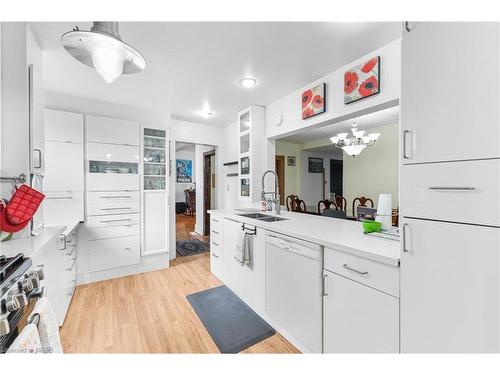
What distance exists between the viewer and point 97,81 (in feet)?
7.76

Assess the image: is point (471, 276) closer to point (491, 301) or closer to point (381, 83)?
point (491, 301)

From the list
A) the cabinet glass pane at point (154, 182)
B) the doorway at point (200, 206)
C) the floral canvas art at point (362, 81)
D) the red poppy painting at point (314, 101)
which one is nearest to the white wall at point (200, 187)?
the doorway at point (200, 206)

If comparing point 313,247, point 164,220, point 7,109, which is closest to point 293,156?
point 164,220

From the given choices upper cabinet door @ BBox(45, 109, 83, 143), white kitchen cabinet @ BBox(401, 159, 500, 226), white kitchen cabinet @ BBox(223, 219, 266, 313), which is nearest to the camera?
white kitchen cabinet @ BBox(401, 159, 500, 226)

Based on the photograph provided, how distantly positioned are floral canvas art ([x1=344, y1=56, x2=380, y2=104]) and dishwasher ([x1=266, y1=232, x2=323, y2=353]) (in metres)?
1.34

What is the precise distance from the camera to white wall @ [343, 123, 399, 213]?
15.5ft

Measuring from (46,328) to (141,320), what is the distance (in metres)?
1.29

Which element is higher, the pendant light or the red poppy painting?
the red poppy painting

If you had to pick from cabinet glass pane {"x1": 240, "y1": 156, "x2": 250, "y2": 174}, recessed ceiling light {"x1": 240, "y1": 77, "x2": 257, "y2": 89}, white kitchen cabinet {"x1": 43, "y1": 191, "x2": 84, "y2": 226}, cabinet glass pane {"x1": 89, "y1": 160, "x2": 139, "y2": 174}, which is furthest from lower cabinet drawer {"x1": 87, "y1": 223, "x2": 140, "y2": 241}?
recessed ceiling light {"x1": 240, "y1": 77, "x2": 257, "y2": 89}

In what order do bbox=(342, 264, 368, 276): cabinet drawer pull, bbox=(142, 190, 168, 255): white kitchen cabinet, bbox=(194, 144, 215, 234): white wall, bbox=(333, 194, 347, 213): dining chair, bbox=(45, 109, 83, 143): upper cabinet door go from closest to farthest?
bbox=(342, 264, 368, 276): cabinet drawer pull
bbox=(45, 109, 83, 143): upper cabinet door
bbox=(142, 190, 168, 255): white kitchen cabinet
bbox=(333, 194, 347, 213): dining chair
bbox=(194, 144, 215, 234): white wall

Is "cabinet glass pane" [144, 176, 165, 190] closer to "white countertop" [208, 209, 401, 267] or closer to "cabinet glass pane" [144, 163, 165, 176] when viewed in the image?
"cabinet glass pane" [144, 163, 165, 176]

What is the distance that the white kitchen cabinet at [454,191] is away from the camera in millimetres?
759

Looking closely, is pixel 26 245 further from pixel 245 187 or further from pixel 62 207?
pixel 245 187

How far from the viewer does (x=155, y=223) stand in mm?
3096
